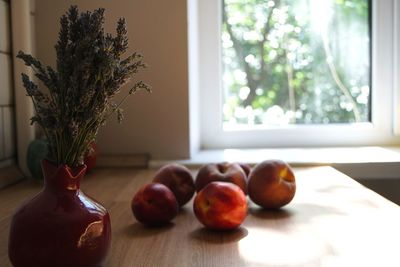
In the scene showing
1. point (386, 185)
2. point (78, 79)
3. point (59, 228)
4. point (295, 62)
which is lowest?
point (386, 185)

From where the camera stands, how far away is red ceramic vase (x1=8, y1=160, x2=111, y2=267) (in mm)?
477

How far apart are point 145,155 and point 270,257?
0.77m

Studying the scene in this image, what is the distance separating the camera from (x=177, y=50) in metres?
1.27

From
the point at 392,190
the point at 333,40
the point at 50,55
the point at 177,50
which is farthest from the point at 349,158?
the point at 50,55

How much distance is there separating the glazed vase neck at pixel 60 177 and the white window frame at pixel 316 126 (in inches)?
40.8

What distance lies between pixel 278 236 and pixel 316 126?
37.1 inches

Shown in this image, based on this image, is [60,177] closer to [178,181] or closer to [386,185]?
[178,181]

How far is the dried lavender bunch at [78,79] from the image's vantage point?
18.2 inches

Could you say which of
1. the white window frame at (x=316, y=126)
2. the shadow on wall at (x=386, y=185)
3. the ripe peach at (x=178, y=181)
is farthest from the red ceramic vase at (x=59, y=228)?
the white window frame at (x=316, y=126)

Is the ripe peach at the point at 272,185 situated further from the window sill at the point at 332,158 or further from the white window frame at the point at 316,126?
the white window frame at the point at 316,126

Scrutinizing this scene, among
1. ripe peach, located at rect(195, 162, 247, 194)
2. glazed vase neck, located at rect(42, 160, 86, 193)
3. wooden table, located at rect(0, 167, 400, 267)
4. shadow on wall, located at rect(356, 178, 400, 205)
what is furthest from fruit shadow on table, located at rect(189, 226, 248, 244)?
shadow on wall, located at rect(356, 178, 400, 205)

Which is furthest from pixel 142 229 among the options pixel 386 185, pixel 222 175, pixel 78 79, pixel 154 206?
pixel 386 185

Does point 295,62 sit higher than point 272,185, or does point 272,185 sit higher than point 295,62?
point 295,62

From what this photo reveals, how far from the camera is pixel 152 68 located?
1273 mm
